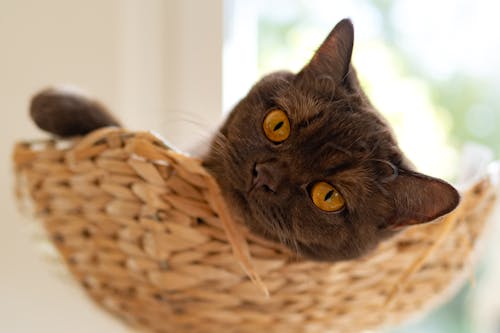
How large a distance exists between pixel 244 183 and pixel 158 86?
66 cm

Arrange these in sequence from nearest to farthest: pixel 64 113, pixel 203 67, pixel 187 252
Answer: pixel 187 252 → pixel 64 113 → pixel 203 67

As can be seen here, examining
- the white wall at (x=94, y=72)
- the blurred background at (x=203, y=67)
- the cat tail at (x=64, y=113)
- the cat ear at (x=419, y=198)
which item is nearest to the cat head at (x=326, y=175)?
the cat ear at (x=419, y=198)

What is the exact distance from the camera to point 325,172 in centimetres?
66

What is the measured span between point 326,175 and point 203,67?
0.63 metres

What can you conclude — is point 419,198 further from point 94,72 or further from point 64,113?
point 94,72

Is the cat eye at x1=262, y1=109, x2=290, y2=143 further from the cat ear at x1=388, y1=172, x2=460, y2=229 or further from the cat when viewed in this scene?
the cat ear at x1=388, y1=172, x2=460, y2=229

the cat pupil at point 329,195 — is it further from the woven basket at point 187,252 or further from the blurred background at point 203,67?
the blurred background at point 203,67

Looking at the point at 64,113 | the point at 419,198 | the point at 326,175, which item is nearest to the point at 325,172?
the point at 326,175

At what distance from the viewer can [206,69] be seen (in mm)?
1201

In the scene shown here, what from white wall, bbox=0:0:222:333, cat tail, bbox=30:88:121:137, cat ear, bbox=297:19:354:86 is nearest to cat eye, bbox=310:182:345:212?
cat ear, bbox=297:19:354:86

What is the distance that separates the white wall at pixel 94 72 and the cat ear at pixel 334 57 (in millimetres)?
475

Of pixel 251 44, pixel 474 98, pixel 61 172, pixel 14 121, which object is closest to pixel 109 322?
pixel 14 121

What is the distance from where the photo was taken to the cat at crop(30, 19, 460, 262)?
66 centimetres

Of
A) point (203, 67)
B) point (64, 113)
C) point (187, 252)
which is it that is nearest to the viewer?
point (187, 252)
